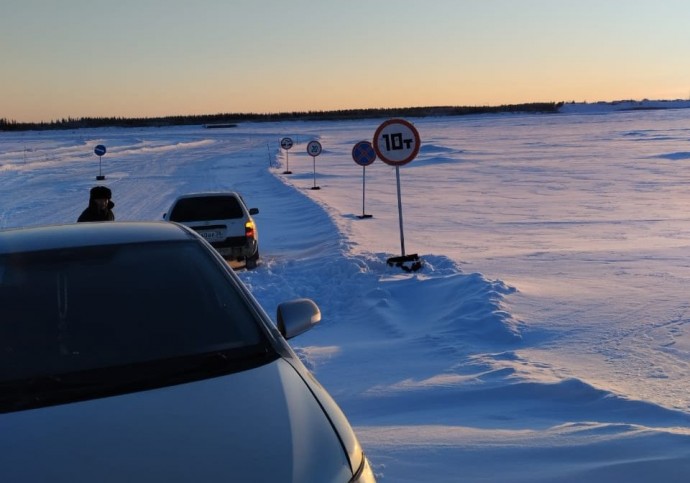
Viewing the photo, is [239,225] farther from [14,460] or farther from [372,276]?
[14,460]

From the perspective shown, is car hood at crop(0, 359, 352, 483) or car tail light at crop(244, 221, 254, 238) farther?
car tail light at crop(244, 221, 254, 238)

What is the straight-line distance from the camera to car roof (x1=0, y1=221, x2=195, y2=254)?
3.94 m

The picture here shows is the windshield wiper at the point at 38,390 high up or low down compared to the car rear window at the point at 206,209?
up

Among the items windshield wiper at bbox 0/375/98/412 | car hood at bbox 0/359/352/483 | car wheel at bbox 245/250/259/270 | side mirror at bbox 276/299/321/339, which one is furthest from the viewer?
car wheel at bbox 245/250/259/270

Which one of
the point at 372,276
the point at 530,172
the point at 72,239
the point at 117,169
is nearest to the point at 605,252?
the point at 372,276

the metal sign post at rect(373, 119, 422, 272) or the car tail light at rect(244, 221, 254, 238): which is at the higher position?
the metal sign post at rect(373, 119, 422, 272)

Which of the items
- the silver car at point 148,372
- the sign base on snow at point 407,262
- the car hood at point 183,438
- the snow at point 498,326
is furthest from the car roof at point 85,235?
the sign base on snow at point 407,262

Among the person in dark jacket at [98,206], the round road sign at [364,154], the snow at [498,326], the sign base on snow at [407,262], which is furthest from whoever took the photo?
the round road sign at [364,154]

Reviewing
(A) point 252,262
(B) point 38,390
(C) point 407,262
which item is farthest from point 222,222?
(B) point 38,390

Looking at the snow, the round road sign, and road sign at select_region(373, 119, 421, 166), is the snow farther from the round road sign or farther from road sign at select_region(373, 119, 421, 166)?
road sign at select_region(373, 119, 421, 166)

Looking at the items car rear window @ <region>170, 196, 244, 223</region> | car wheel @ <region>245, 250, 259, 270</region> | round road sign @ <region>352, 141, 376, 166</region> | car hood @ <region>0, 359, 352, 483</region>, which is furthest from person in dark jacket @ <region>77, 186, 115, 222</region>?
round road sign @ <region>352, 141, 376, 166</region>

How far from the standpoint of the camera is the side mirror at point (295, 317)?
387 cm

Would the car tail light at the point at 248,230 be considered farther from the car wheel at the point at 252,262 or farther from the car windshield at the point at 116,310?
the car windshield at the point at 116,310

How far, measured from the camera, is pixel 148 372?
126 inches
